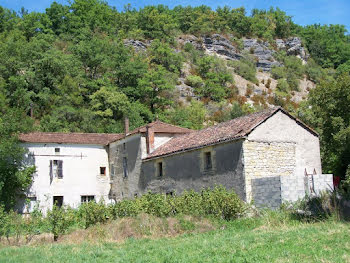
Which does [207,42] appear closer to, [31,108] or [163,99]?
[163,99]

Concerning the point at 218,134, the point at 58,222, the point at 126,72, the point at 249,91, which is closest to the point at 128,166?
the point at 218,134

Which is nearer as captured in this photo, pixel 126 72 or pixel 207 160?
pixel 207 160

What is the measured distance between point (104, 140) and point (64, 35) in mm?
40421

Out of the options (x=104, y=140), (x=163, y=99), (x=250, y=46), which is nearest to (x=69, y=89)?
(x=163, y=99)

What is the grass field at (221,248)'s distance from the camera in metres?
10.5

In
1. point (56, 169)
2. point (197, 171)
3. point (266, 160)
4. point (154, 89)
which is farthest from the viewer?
point (154, 89)

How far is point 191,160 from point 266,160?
4.77 m

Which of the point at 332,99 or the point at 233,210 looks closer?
the point at 233,210

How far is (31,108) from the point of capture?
4622 cm

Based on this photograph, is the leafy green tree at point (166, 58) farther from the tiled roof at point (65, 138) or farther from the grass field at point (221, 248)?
the grass field at point (221, 248)

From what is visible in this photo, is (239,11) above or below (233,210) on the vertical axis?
above

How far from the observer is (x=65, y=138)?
33.7 m

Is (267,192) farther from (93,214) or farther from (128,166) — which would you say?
(128,166)

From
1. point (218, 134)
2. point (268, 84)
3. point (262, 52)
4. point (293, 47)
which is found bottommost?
point (218, 134)
